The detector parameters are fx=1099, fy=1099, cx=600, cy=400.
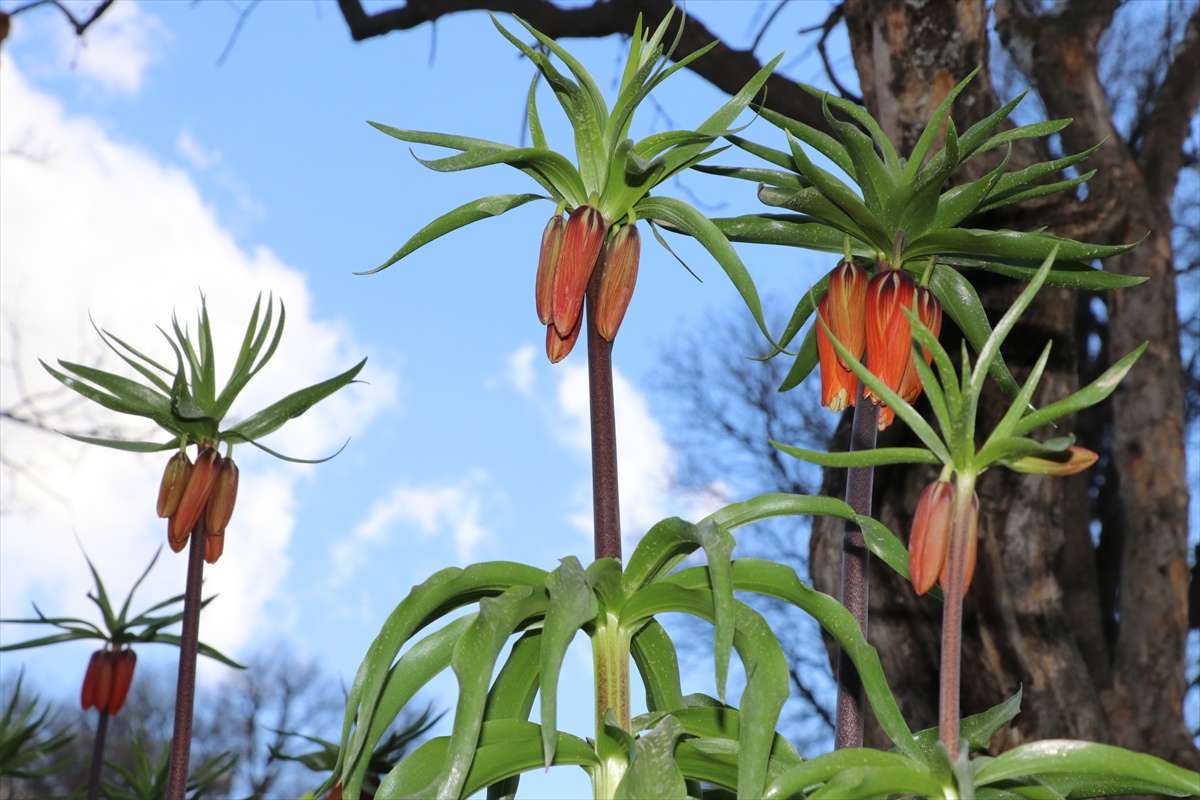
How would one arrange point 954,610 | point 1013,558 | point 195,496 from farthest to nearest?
point 1013,558 → point 195,496 → point 954,610

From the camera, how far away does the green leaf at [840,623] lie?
585 mm

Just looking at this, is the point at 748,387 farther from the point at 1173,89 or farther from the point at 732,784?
the point at 732,784

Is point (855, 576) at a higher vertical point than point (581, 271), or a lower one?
lower

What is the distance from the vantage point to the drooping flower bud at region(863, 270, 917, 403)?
75 centimetres

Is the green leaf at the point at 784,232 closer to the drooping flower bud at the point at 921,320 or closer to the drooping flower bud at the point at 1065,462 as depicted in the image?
the drooping flower bud at the point at 921,320

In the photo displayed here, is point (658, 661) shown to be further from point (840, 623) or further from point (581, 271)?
point (581, 271)

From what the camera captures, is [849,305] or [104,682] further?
[104,682]

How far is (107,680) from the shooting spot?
1357mm

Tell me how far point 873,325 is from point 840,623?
241 mm

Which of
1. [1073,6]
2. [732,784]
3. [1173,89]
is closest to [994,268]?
[732,784]

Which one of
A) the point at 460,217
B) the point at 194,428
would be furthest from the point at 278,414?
the point at 460,217

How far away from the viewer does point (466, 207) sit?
74cm

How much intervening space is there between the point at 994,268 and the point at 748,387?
609 centimetres

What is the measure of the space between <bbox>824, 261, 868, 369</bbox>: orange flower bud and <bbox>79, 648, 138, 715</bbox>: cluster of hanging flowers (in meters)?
1.02
